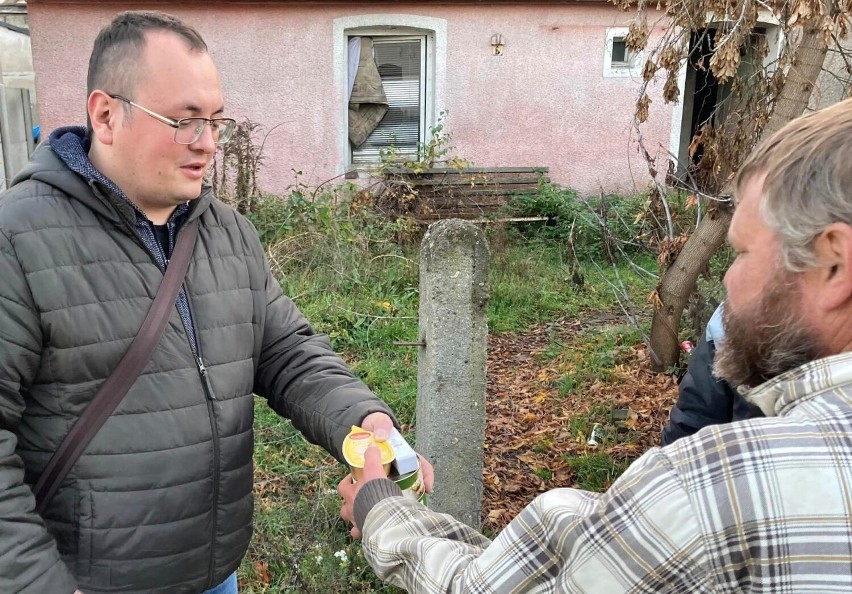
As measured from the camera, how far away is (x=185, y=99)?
5.58 ft

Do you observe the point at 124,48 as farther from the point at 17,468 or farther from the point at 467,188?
the point at 467,188

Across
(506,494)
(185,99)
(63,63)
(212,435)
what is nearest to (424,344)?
(212,435)

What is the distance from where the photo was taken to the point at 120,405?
160 centimetres

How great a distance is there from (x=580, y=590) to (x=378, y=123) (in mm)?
8875

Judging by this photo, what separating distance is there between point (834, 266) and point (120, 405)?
1.43 metres

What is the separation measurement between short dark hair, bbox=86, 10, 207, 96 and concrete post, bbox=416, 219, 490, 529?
1.06 m

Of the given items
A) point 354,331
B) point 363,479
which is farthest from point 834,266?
point 354,331

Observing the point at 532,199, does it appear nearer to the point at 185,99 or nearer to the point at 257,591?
the point at 257,591

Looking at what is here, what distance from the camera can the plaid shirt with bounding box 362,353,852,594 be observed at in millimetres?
904

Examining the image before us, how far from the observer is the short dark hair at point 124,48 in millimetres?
1660

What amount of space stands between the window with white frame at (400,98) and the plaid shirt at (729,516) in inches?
330

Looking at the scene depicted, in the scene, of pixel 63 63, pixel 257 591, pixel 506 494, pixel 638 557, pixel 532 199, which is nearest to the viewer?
pixel 638 557

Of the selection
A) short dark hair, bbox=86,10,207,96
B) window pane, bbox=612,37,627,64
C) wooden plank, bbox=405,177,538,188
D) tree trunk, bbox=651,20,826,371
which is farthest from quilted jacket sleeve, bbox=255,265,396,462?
window pane, bbox=612,37,627,64

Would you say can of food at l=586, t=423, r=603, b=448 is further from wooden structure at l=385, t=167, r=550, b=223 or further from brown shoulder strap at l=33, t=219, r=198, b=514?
wooden structure at l=385, t=167, r=550, b=223
